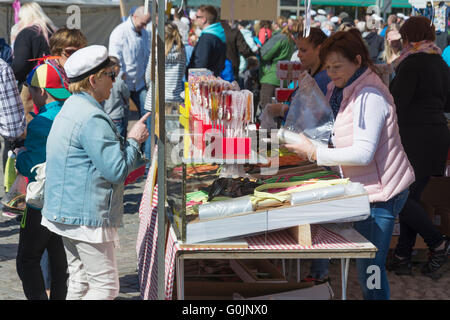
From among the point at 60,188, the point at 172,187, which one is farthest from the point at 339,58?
the point at 60,188

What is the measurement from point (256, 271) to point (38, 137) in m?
1.39

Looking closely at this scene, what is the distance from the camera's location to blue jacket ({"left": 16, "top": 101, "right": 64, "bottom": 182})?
3637mm

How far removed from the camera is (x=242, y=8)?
3.87m

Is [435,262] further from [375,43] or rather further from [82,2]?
[82,2]

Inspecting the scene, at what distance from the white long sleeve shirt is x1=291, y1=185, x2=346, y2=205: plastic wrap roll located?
0.23 meters

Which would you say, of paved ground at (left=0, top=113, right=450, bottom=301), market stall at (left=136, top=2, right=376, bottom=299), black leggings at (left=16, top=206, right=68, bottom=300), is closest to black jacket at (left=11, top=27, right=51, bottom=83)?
paved ground at (left=0, top=113, right=450, bottom=301)

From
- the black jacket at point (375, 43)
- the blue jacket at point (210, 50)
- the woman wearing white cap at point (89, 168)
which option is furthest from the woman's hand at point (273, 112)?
→ the black jacket at point (375, 43)

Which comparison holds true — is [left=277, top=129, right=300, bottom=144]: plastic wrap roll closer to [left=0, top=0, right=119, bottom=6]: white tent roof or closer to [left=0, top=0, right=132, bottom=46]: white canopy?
Answer: [left=0, top=0, right=119, bottom=6]: white tent roof

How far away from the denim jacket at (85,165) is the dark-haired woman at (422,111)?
2.30m

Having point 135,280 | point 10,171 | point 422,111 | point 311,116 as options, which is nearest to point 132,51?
point 10,171

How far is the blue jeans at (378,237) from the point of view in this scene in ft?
10.7
